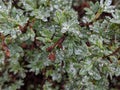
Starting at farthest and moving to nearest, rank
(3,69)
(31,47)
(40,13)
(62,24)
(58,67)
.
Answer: (3,69) → (31,47) → (58,67) → (40,13) → (62,24)

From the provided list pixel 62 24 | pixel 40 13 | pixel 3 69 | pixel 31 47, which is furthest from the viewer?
pixel 3 69

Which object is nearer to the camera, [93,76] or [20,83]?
[93,76]

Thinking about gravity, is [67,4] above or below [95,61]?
above

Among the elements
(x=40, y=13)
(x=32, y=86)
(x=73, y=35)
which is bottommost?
(x=32, y=86)

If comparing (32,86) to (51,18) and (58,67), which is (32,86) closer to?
(58,67)

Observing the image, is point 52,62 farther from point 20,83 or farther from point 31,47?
point 20,83

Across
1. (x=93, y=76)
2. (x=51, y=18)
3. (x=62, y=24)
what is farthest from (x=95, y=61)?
(x=51, y=18)
